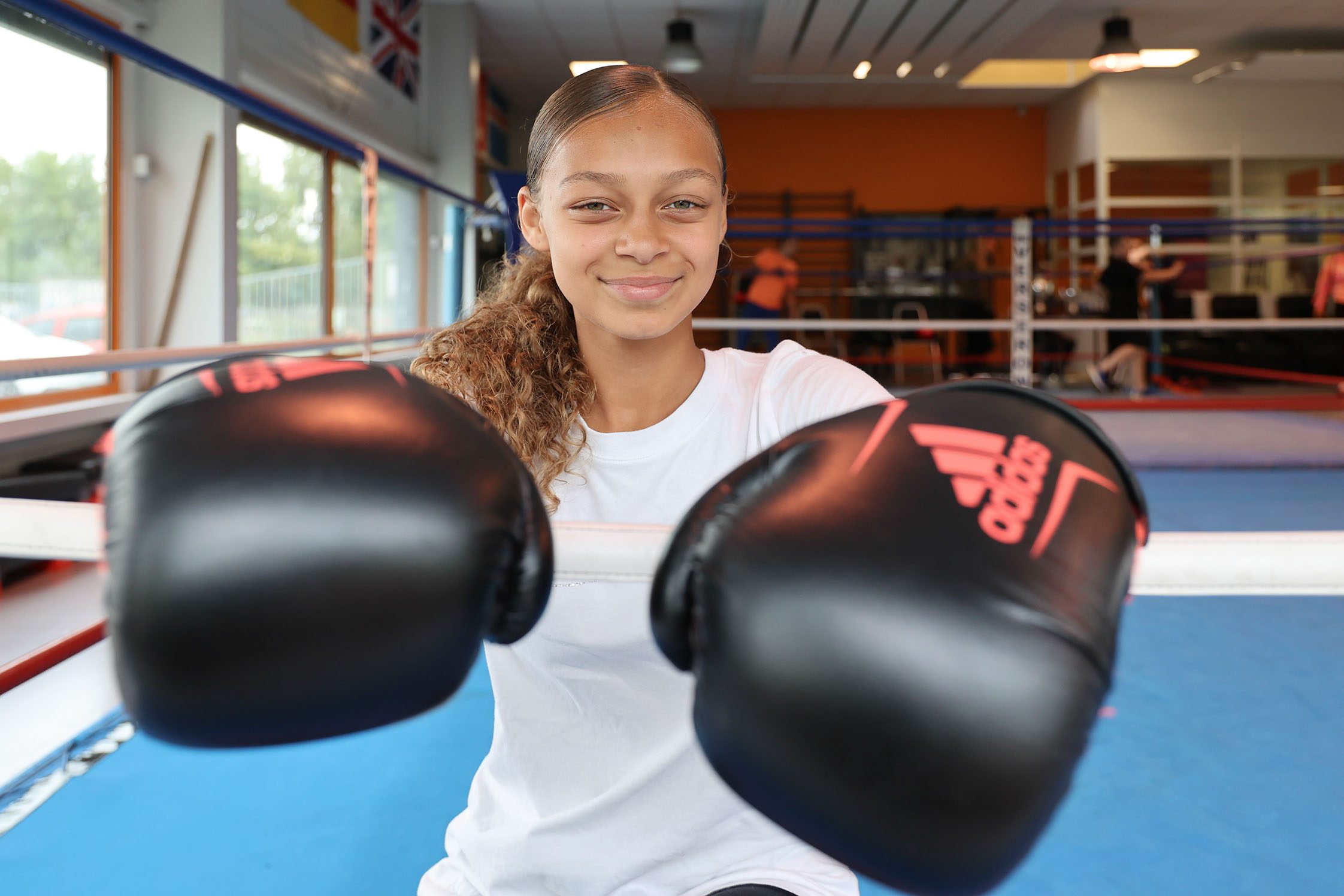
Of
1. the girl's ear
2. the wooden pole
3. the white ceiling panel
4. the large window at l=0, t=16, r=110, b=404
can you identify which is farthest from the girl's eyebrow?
the white ceiling panel

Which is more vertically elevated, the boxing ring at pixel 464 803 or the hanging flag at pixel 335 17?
the hanging flag at pixel 335 17

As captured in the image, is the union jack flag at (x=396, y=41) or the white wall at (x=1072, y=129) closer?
the union jack flag at (x=396, y=41)

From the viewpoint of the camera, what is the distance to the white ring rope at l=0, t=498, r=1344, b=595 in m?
0.46

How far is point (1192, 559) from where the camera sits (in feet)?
1.53

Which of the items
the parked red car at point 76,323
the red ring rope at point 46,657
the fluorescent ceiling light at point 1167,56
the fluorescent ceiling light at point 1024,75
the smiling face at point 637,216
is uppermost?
the fluorescent ceiling light at point 1024,75

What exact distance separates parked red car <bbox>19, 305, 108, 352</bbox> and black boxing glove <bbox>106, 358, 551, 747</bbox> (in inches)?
134

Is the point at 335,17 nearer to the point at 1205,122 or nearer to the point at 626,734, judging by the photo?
the point at 626,734

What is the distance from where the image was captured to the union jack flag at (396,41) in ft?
19.8

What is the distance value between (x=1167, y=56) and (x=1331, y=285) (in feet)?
9.52

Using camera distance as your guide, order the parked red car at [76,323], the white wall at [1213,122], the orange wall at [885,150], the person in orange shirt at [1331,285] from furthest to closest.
Result: the orange wall at [885,150] < the white wall at [1213,122] < the person in orange shirt at [1331,285] < the parked red car at [76,323]

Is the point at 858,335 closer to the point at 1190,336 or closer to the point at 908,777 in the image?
the point at 1190,336

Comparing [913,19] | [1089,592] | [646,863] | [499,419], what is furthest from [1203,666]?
[913,19]

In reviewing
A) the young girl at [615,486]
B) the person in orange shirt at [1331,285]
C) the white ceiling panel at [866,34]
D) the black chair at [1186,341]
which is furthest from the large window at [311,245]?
the person in orange shirt at [1331,285]

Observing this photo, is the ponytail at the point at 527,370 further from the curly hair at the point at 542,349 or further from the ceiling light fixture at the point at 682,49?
the ceiling light fixture at the point at 682,49
